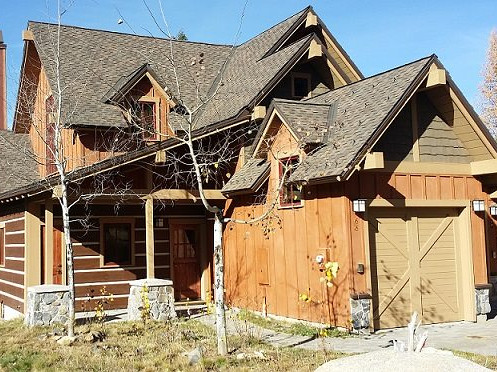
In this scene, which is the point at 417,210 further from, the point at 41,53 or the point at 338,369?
the point at 41,53

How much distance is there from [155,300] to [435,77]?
7636mm

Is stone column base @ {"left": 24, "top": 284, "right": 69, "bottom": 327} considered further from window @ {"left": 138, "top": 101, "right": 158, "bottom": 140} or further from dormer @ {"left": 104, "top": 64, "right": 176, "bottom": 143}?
window @ {"left": 138, "top": 101, "right": 158, "bottom": 140}

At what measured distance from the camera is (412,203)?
44.2 ft

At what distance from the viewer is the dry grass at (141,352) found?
373 inches

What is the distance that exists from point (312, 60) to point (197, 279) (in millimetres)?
6921

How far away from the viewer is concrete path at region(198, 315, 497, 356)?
35.5ft

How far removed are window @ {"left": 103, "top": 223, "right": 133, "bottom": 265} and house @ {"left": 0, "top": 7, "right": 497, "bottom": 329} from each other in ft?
0.13

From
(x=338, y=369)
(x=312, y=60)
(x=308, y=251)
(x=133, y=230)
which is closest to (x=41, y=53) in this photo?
(x=133, y=230)

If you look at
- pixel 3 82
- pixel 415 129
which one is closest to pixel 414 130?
pixel 415 129

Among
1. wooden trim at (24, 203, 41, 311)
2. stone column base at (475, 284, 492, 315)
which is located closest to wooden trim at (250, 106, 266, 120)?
wooden trim at (24, 203, 41, 311)

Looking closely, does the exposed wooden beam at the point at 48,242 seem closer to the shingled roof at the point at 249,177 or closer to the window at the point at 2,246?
the shingled roof at the point at 249,177

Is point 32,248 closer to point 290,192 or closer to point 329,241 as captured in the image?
point 290,192

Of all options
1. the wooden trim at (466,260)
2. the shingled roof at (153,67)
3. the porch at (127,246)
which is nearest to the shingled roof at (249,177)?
the porch at (127,246)

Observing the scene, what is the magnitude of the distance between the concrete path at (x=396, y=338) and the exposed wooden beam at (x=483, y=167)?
10.6 feet
